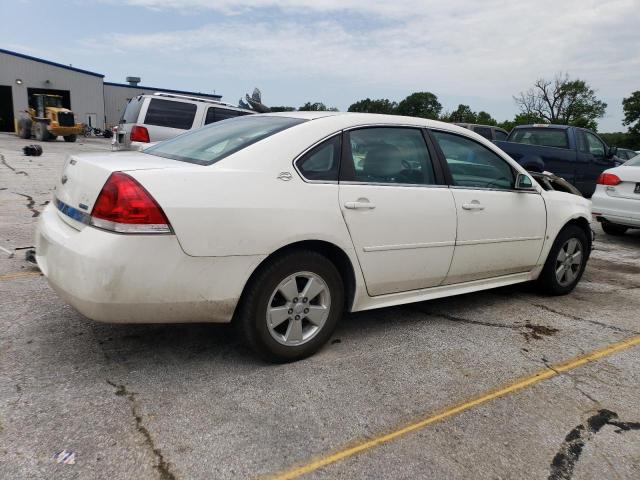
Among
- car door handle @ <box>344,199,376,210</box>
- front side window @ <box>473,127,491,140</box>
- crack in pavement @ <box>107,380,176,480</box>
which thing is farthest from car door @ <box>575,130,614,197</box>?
crack in pavement @ <box>107,380,176,480</box>

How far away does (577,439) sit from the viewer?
252 centimetres

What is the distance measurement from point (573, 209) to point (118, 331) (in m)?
3.98

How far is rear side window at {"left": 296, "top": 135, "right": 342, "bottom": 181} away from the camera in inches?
122

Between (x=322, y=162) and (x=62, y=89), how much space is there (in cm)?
4017

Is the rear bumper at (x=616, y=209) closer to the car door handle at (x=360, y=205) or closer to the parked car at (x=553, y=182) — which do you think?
the parked car at (x=553, y=182)

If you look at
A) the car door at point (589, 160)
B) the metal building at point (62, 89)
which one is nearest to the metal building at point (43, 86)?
the metal building at point (62, 89)

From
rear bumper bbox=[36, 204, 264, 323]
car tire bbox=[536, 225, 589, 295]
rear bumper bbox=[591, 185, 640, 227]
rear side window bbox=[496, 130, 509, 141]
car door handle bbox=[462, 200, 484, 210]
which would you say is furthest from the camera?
rear side window bbox=[496, 130, 509, 141]

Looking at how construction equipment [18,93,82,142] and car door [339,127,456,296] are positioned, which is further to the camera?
construction equipment [18,93,82,142]

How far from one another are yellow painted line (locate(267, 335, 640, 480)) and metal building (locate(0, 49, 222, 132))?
118ft

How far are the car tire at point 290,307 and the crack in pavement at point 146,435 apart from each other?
67 centimetres

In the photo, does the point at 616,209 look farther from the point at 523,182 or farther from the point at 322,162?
the point at 322,162

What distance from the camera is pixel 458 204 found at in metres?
3.74

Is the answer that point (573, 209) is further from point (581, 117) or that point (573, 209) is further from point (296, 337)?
point (581, 117)

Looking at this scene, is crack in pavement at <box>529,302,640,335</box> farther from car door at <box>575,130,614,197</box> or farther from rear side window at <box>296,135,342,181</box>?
car door at <box>575,130,614,197</box>
